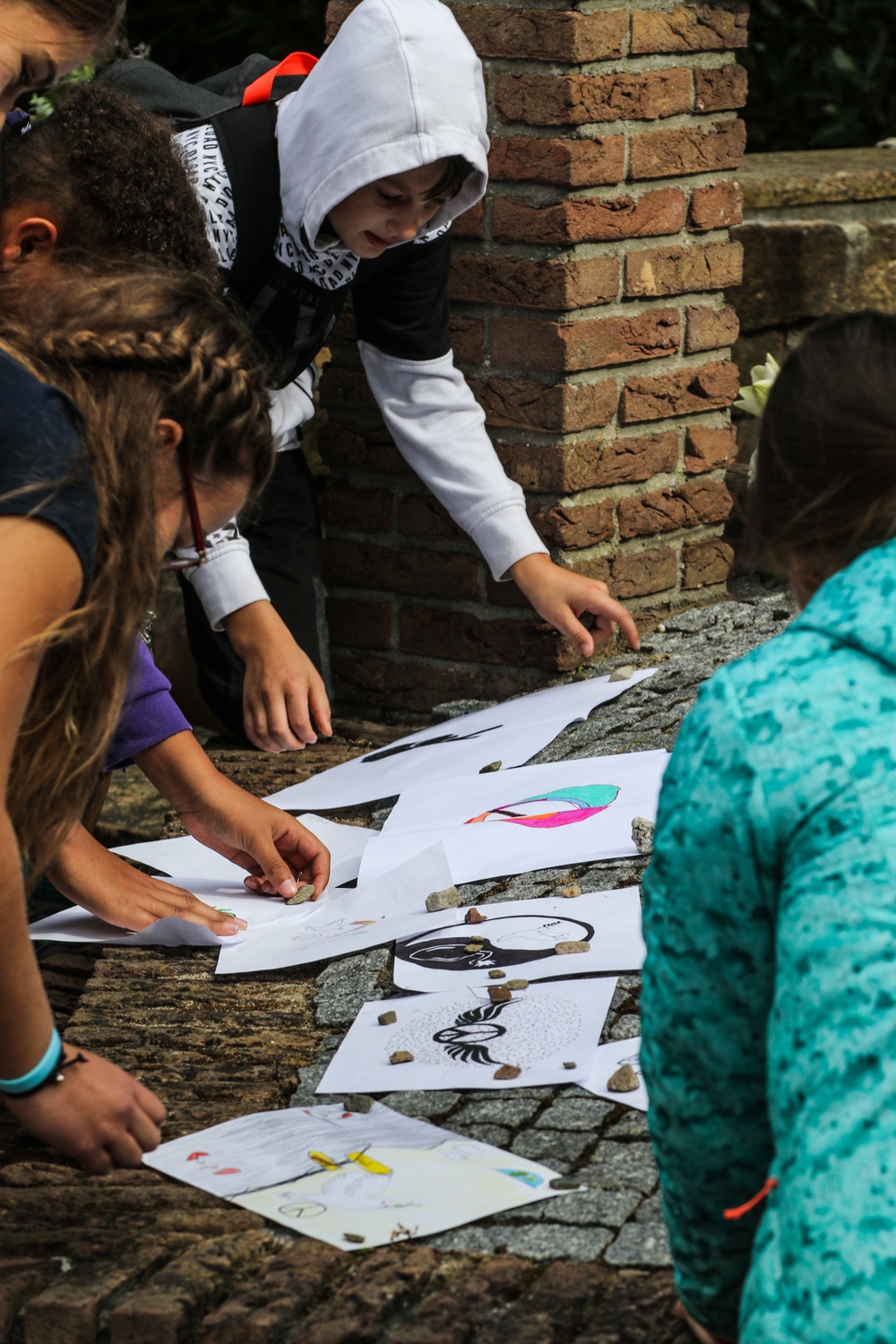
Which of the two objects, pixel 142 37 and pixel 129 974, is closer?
pixel 129 974

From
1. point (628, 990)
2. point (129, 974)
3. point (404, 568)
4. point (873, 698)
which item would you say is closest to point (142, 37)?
point (404, 568)

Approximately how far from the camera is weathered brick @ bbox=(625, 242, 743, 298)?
3.09 meters

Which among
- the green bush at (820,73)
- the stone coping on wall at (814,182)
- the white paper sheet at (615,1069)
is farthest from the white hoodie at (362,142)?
the green bush at (820,73)

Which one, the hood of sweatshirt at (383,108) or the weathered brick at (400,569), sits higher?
the hood of sweatshirt at (383,108)

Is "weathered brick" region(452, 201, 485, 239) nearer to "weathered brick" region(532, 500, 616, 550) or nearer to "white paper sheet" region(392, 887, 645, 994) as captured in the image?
"weathered brick" region(532, 500, 616, 550)

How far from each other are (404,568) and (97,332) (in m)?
1.95

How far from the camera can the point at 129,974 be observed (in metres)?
2.03

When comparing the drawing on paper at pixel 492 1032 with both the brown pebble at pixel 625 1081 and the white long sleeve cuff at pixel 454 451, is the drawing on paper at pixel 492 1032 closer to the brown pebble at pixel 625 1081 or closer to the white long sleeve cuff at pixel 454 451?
the brown pebble at pixel 625 1081

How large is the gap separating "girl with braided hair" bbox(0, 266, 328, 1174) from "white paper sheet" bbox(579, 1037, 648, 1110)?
430mm

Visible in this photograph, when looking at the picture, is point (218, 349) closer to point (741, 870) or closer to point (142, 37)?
point (741, 870)

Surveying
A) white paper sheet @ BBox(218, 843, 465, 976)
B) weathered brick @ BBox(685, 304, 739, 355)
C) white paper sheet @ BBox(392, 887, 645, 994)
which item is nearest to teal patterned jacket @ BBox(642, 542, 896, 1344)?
white paper sheet @ BBox(392, 887, 645, 994)

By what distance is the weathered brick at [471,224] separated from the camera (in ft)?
9.96

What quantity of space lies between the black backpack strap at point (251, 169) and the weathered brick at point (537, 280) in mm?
503

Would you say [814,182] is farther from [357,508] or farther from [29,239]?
[29,239]
